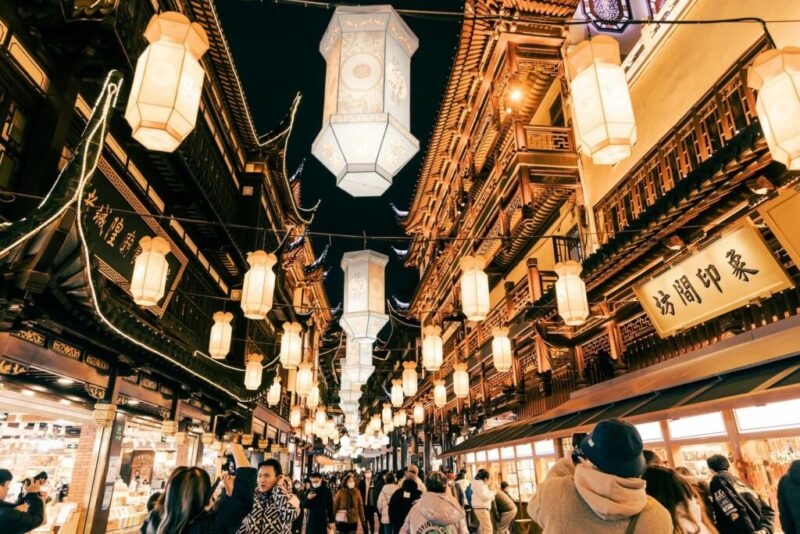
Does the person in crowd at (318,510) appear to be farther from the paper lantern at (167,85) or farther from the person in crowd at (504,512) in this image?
the paper lantern at (167,85)

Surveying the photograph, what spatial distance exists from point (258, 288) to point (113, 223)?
3.08m

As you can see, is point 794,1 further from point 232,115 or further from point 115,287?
point 232,115

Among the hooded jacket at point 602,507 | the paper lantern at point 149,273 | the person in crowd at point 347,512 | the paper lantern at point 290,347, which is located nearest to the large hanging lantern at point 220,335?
the paper lantern at point 290,347

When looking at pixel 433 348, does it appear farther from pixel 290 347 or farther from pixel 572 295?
pixel 572 295

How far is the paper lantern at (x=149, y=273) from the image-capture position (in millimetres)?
8719

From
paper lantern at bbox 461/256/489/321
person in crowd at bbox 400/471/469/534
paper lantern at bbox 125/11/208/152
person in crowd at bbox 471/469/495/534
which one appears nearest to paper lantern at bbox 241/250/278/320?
paper lantern at bbox 461/256/489/321

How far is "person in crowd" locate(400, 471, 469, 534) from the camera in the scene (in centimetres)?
515

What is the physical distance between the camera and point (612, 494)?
2.41 m

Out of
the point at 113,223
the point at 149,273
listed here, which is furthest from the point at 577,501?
the point at 113,223

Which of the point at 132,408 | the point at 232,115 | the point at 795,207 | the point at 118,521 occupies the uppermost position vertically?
the point at 232,115

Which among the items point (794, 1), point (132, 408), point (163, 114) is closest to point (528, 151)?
point (794, 1)

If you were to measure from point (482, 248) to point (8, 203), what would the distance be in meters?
18.1

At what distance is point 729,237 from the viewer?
6.87 meters

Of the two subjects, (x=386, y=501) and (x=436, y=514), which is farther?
(x=386, y=501)
